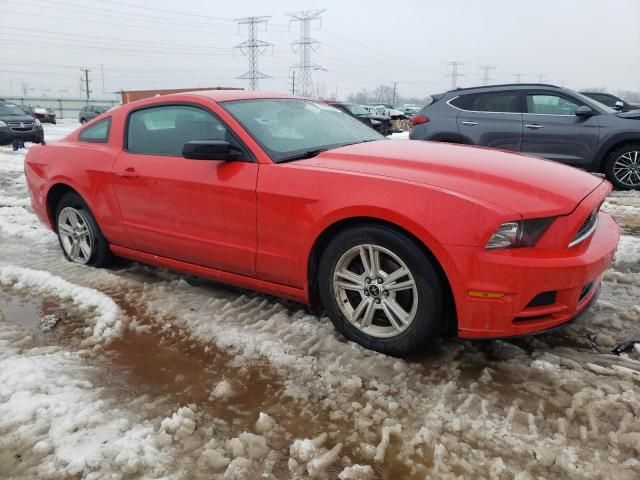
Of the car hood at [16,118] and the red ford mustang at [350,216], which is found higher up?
the car hood at [16,118]

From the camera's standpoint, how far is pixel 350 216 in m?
2.75

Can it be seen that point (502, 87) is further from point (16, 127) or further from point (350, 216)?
point (16, 127)

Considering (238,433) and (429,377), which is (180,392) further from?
(429,377)

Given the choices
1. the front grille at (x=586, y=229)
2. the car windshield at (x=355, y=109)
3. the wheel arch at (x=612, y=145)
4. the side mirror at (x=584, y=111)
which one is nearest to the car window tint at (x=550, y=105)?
the side mirror at (x=584, y=111)

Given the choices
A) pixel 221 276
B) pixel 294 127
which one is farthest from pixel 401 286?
pixel 294 127

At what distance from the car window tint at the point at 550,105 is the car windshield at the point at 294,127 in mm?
4752

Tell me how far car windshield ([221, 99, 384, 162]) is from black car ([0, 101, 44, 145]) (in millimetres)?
14164

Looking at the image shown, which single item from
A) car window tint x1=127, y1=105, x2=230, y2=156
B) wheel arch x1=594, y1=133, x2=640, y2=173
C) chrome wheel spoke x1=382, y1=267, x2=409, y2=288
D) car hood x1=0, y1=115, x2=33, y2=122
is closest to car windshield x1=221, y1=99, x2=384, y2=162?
car window tint x1=127, y1=105, x2=230, y2=156

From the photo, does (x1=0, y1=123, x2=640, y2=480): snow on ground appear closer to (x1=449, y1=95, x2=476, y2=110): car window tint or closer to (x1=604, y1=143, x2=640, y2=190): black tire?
(x1=604, y1=143, x2=640, y2=190): black tire

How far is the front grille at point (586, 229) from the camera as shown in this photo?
102 inches

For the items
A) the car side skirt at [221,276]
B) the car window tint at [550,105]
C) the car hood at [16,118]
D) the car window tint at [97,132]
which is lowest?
the car side skirt at [221,276]

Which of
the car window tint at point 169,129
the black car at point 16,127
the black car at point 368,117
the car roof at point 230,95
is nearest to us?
the car window tint at point 169,129

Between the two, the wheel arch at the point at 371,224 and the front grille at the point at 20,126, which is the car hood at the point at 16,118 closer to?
the front grille at the point at 20,126

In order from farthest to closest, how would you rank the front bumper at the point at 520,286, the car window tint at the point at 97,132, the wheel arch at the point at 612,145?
the wheel arch at the point at 612,145
the car window tint at the point at 97,132
the front bumper at the point at 520,286
